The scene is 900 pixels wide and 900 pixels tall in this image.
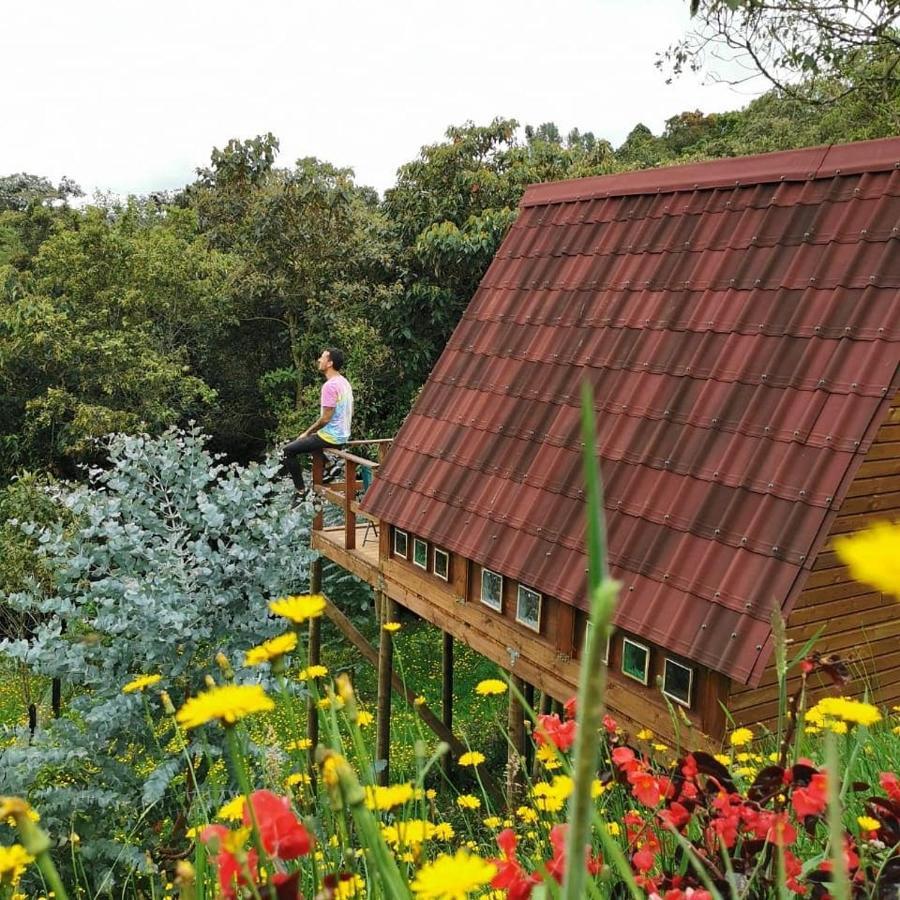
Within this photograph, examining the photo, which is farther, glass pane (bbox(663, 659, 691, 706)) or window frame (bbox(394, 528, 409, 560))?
window frame (bbox(394, 528, 409, 560))

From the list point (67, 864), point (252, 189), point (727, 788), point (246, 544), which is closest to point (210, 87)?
point (252, 189)

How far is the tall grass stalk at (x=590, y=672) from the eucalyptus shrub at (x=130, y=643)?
213 inches

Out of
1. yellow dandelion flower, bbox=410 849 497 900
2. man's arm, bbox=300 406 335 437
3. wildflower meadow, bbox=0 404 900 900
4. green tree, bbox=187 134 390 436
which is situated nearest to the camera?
wildflower meadow, bbox=0 404 900 900

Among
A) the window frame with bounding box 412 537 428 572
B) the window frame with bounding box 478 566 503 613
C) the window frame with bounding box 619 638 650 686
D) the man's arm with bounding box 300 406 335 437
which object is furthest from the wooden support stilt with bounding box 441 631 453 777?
the window frame with bounding box 619 638 650 686

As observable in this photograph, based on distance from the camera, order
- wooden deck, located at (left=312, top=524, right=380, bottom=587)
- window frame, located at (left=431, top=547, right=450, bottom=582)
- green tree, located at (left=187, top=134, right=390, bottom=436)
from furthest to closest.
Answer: green tree, located at (left=187, top=134, right=390, bottom=436) < wooden deck, located at (left=312, top=524, right=380, bottom=587) < window frame, located at (left=431, top=547, right=450, bottom=582)

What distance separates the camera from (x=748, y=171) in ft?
19.8

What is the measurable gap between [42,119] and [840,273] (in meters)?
43.5

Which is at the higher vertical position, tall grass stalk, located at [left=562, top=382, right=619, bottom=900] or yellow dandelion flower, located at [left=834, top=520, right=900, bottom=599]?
yellow dandelion flower, located at [left=834, top=520, right=900, bottom=599]

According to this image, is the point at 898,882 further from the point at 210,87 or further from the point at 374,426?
the point at 210,87

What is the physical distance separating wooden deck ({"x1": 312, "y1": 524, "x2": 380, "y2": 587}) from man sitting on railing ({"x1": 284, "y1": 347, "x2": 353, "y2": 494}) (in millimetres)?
1078

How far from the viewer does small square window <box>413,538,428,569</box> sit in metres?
7.65

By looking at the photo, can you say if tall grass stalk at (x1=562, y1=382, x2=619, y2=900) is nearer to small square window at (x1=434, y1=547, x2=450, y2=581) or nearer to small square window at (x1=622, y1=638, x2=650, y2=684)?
small square window at (x1=622, y1=638, x2=650, y2=684)

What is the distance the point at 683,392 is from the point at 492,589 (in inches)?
86.8

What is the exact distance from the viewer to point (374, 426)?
701 inches
